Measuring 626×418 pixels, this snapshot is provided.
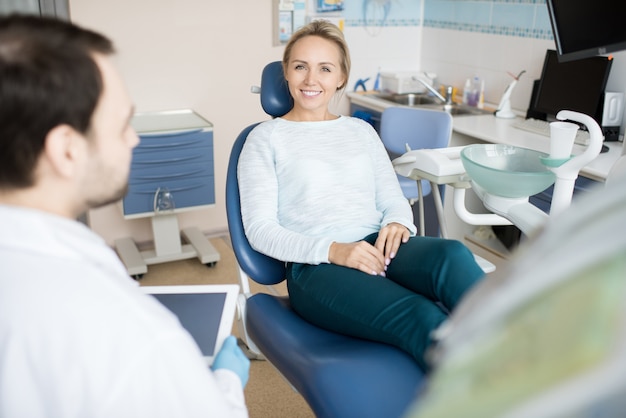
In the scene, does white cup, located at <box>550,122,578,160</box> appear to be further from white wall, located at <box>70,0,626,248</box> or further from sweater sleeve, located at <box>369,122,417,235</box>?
A: white wall, located at <box>70,0,626,248</box>

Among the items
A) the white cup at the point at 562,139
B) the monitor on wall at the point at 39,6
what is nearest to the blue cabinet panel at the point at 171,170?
the monitor on wall at the point at 39,6

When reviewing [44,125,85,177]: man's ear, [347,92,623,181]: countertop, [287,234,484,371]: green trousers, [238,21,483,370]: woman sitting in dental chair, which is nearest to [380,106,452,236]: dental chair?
[347,92,623,181]: countertop

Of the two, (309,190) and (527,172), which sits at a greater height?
(527,172)

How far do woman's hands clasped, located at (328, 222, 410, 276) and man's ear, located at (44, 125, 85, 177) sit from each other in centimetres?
99

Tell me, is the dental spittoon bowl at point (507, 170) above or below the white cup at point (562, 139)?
below

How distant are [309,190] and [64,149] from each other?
114 cm

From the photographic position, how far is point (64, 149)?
2.84ft

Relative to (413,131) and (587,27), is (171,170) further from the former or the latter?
(587,27)

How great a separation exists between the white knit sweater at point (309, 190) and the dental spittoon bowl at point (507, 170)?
324 mm

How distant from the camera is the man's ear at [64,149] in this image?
847 millimetres

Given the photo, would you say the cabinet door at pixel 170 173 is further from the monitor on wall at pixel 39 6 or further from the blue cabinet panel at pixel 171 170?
the monitor on wall at pixel 39 6

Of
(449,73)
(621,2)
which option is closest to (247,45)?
(449,73)

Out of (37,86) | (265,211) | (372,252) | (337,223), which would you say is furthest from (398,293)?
(37,86)

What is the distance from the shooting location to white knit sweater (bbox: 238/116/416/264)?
188 cm
